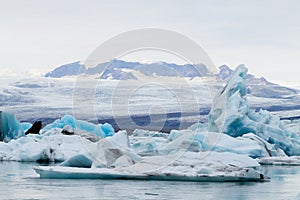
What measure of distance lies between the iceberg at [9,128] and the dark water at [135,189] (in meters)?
13.7

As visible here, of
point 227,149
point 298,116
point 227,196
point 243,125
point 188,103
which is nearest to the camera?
point 227,196

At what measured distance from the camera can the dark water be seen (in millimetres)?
A: 10375

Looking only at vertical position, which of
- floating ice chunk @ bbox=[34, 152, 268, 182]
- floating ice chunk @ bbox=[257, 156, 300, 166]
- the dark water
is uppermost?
floating ice chunk @ bbox=[34, 152, 268, 182]

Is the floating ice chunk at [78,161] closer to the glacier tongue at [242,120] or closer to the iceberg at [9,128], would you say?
the glacier tongue at [242,120]

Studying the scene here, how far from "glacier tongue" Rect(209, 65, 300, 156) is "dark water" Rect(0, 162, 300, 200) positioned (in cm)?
1136

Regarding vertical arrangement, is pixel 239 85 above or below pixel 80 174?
above

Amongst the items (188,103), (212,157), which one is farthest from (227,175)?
(188,103)

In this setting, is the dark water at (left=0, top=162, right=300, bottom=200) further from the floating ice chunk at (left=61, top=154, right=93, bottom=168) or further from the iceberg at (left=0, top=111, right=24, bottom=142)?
the iceberg at (left=0, top=111, right=24, bottom=142)

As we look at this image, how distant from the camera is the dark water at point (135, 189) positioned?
10.4m

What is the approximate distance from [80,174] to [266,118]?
14.2 metres

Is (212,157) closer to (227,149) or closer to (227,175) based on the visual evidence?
(227,175)

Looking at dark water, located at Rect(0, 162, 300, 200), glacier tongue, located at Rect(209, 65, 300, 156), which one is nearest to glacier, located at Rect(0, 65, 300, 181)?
glacier tongue, located at Rect(209, 65, 300, 156)

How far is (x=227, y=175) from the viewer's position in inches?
510

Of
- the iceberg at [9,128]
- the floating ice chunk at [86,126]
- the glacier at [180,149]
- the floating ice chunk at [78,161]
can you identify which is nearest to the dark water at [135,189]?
the glacier at [180,149]
